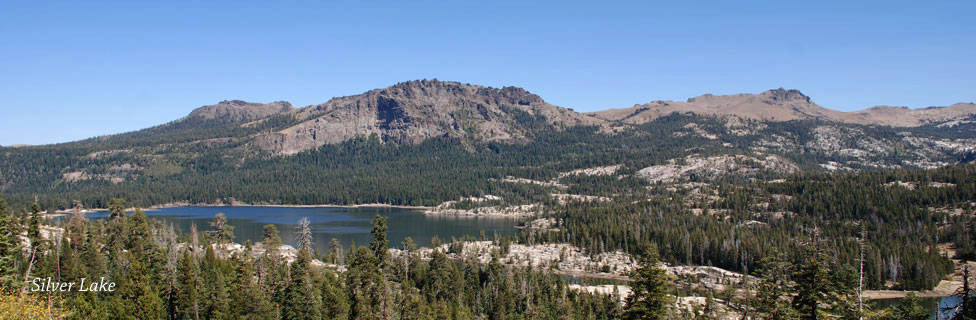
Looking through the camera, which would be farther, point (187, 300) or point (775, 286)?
point (187, 300)

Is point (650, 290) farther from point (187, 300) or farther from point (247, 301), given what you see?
point (187, 300)

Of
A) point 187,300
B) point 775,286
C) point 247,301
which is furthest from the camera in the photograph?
point 187,300

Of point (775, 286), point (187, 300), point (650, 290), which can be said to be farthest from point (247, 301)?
point (775, 286)

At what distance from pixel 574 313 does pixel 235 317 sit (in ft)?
142

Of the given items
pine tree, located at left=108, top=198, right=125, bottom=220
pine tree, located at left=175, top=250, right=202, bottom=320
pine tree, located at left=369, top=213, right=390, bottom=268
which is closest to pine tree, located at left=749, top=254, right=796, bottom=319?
pine tree, located at left=369, top=213, right=390, bottom=268

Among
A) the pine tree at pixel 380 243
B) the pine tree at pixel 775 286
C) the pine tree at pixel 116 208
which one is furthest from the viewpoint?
the pine tree at pixel 116 208

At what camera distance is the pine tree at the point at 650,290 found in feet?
118

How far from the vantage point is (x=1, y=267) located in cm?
4350

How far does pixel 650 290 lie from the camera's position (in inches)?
1428

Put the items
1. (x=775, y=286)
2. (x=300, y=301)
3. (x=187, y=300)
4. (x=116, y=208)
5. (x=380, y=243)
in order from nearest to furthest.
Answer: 1. (x=775, y=286)
2. (x=380, y=243)
3. (x=300, y=301)
4. (x=187, y=300)
5. (x=116, y=208)

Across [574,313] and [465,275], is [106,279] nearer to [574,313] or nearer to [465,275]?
[465,275]

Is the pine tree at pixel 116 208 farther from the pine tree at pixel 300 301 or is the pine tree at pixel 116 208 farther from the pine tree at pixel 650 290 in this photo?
the pine tree at pixel 650 290

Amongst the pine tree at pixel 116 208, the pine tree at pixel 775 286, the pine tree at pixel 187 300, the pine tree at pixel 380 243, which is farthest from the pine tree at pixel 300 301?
the pine tree at pixel 116 208

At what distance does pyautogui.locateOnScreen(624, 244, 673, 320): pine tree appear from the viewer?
36.0m
